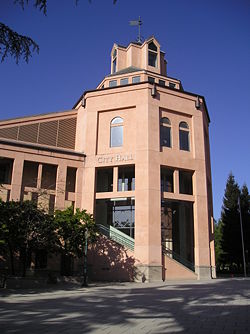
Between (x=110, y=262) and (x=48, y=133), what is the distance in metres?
12.9

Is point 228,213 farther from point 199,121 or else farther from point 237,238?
point 199,121

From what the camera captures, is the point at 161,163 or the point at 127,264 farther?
the point at 161,163

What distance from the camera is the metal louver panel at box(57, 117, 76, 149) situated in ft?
98.0

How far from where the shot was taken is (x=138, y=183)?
2541 cm

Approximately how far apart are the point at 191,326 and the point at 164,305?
12.7 feet

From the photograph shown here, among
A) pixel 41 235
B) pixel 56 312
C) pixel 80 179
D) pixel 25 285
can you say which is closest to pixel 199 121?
pixel 80 179

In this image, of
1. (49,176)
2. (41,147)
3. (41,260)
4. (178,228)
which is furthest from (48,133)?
(178,228)

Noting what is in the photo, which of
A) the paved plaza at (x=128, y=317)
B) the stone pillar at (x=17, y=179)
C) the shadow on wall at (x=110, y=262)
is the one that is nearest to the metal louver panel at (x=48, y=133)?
the stone pillar at (x=17, y=179)

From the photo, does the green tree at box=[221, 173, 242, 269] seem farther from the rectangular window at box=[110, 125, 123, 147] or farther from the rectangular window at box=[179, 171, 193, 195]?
the rectangular window at box=[110, 125, 123, 147]

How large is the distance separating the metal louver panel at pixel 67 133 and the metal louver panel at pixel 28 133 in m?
2.20

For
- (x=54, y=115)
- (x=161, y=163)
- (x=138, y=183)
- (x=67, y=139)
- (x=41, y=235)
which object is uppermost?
(x=54, y=115)

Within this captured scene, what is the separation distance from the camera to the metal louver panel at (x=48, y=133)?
28.9 meters

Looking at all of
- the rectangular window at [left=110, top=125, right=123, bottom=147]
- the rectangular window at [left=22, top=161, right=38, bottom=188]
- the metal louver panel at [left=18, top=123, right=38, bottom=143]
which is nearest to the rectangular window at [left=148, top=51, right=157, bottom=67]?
the rectangular window at [left=110, top=125, right=123, bottom=147]

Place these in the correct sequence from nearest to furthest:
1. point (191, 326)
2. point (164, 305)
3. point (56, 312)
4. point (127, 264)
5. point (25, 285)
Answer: point (191, 326) < point (56, 312) < point (164, 305) < point (25, 285) < point (127, 264)
